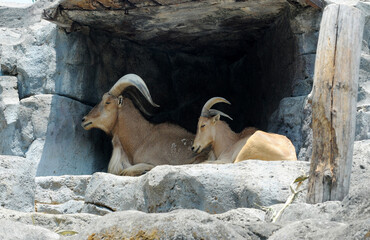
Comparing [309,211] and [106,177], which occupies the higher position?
[309,211]

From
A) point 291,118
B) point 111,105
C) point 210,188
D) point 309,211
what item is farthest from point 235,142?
point 309,211

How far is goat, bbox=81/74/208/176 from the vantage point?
9.05 metres

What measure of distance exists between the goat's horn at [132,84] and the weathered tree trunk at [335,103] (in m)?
3.52

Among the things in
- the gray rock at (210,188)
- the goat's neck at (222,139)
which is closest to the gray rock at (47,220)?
the gray rock at (210,188)

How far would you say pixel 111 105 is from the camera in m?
9.24

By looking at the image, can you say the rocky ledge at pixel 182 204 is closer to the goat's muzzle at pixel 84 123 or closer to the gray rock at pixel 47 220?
the gray rock at pixel 47 220

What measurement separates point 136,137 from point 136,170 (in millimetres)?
789

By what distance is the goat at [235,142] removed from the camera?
7.68 meters

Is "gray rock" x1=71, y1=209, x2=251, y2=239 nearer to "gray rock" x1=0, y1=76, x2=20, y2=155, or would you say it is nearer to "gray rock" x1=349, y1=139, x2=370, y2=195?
"gray rock" x1=349, y1=139, x2=370, y2=195

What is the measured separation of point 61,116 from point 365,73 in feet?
11.1

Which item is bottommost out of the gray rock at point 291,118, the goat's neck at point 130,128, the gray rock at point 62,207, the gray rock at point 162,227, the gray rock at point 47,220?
the gray rock at point 62,207

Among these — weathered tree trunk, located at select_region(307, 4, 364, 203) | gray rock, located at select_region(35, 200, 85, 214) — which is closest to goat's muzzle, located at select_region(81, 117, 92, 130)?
gray rock, located at select_region(35, 200, 85, 214)

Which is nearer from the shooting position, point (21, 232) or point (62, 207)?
point (21, 232)

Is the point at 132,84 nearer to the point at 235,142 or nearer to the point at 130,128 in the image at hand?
the point at 130,128
